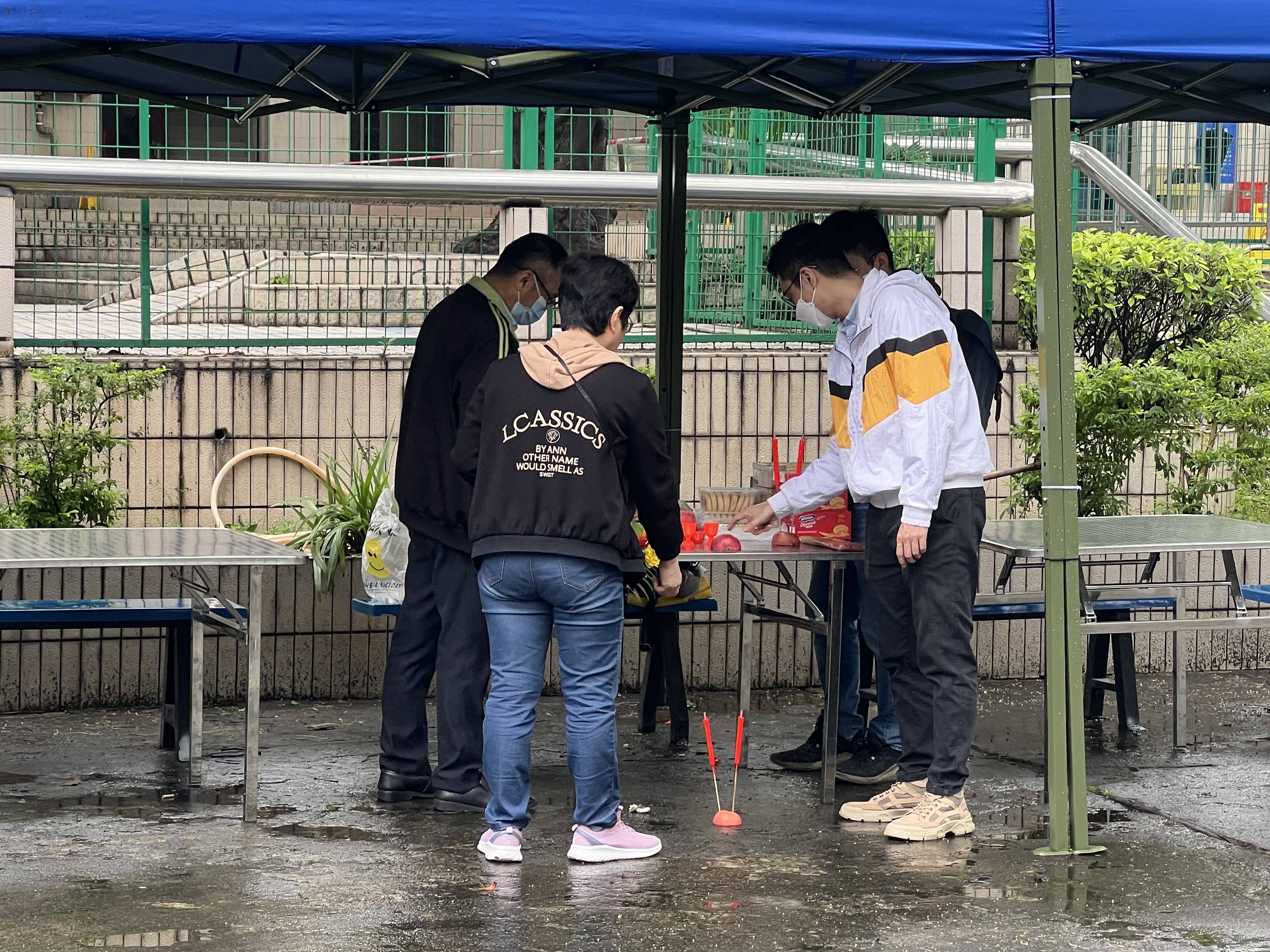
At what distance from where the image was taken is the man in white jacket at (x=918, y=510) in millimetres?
5289

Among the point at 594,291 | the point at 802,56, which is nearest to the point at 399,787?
the point at 594,291

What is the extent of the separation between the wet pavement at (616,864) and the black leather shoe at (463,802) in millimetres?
41

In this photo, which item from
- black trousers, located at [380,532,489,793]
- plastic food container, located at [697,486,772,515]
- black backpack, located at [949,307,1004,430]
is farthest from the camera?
plastic food container, located at [697,486,772,515]

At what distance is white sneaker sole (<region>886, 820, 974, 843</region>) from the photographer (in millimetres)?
5402

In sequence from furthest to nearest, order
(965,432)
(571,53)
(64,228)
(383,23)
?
(64,228)
(965,432)
(571,53)
(383,23)

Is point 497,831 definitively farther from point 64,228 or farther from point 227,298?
point 64,228

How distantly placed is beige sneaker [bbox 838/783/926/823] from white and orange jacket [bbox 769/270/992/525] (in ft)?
3.20

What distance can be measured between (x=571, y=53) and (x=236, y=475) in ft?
11.0

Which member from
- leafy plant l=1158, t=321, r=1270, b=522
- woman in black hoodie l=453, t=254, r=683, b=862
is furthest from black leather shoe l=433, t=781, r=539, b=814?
leafy plant l=1158, t=321, r=1270, b=522

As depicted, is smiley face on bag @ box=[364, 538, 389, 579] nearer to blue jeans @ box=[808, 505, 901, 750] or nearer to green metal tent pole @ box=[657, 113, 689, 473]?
green metal tent pole @ box=[657, 113, 689, 473]

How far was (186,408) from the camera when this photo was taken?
24.8ft

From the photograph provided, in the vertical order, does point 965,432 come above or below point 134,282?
below

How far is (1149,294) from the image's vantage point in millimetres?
9023

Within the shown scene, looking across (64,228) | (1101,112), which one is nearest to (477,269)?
(64,228)
